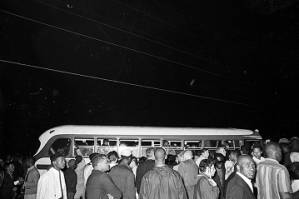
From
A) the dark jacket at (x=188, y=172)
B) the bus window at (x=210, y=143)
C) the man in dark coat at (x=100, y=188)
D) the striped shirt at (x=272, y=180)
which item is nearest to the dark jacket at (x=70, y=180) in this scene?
the man in dark coat at (x=100, y=188)

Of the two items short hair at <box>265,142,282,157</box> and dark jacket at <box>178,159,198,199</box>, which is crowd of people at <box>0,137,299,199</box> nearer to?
short hair at <box>265,142,282,157</box>

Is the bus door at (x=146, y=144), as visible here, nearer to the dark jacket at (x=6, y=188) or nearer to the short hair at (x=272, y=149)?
the dark jacket at (x=6, y=188)

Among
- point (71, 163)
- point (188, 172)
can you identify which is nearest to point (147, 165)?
point (188, 172)

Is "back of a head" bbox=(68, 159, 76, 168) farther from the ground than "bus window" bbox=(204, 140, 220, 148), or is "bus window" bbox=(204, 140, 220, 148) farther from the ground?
"bus window" bbox=(204, 140, 220, 148)

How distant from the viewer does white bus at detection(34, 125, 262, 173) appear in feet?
45.2

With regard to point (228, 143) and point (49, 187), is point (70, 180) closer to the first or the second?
point (49, 187)

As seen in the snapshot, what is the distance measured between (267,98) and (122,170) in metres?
32.5

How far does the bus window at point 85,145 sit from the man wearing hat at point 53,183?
7119 millimetres

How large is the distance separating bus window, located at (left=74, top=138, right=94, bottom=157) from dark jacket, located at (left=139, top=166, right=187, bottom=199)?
8.32 meters

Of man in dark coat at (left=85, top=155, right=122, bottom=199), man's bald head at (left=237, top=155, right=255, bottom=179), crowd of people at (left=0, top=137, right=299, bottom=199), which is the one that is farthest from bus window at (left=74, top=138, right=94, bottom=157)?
man's bald head at (left=237, top=155, right=255, bottom=179)

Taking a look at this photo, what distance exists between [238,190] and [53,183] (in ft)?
12.4

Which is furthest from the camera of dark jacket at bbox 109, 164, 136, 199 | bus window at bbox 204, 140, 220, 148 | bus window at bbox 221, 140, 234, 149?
bus window at bbox 221, 140, 234, 149

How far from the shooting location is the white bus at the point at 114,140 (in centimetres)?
1377

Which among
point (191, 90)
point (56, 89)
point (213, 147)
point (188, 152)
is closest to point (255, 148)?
point (188, 152)
